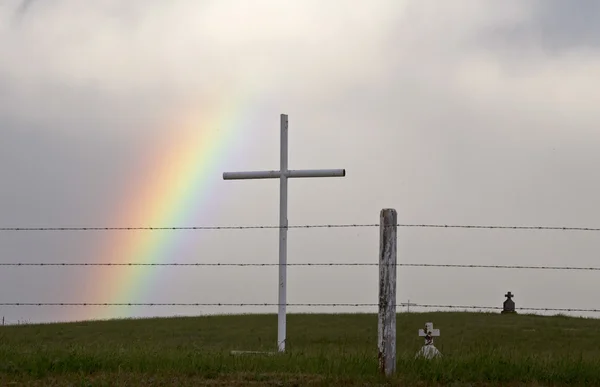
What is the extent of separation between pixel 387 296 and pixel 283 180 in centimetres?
495

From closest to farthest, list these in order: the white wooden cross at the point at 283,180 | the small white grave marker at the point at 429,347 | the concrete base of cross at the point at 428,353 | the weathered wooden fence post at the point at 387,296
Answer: the weathered wooden fence post at the point at 387,296 → the concrete base of cross at the point at 428,353 → the small white grave marker at the point at 429,347 → the white wooden cross at the point at 283,180

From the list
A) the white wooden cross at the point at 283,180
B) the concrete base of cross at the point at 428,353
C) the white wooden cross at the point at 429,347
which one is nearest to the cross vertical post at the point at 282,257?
the white wooden cross at the point at 283,180

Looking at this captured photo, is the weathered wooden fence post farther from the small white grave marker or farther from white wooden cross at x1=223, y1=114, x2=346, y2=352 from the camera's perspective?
white wooden cross at x1=223, y1=114, x2=346, y2=352

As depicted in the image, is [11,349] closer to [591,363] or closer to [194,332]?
[591,363]

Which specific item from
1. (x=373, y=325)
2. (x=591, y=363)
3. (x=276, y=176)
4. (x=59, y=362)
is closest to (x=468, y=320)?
(x=373, y=325)

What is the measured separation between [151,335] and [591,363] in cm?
1549

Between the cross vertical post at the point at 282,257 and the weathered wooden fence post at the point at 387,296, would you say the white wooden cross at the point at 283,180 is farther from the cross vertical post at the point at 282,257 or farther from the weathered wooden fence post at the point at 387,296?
the weathered wooden fence post at the point at 387,296

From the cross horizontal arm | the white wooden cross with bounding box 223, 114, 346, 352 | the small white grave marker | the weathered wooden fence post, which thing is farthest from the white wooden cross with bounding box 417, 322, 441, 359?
the cross horizontal arm

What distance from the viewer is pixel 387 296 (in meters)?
8.22

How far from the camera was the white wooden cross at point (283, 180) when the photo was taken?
485 inches

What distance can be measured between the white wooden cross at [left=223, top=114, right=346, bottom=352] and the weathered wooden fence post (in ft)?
12.9

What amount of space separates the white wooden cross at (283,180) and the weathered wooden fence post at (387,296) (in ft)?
12.9

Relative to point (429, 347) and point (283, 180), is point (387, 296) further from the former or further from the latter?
point (283, 180)

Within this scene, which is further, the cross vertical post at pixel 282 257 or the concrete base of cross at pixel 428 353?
the cross vertical post at pixel 282 257
